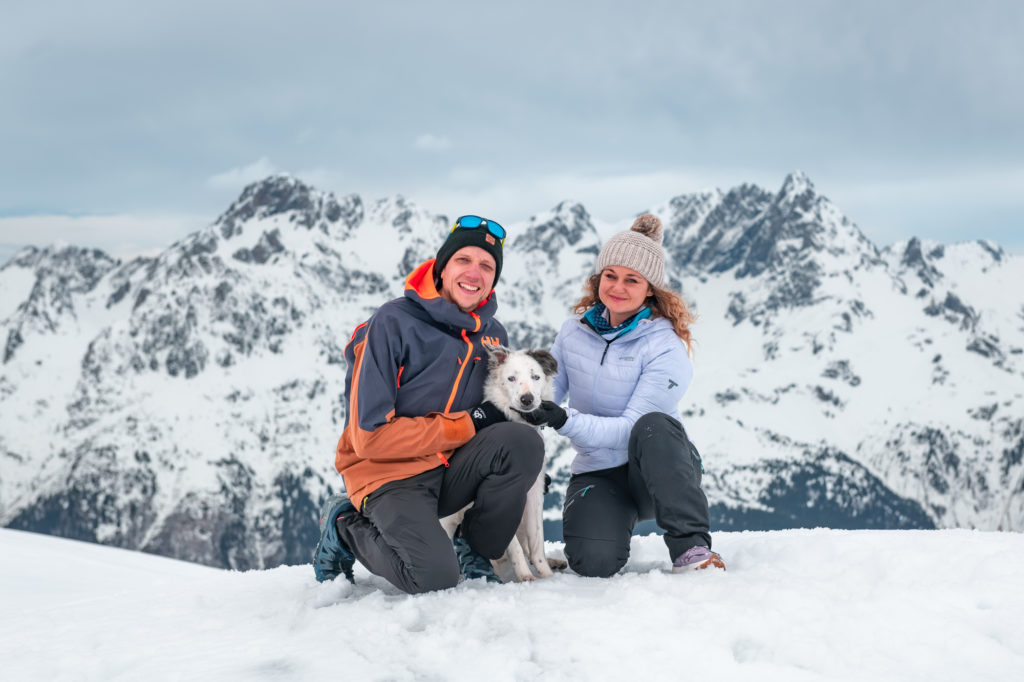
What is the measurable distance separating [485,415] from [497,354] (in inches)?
20.6

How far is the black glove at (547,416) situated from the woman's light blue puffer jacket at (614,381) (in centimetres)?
13

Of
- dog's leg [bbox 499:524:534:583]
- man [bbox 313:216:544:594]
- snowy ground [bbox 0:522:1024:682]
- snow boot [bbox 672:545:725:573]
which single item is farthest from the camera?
dog's leg [bbox 499:524:534:583]

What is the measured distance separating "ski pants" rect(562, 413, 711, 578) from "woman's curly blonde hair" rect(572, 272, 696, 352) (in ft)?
3.21

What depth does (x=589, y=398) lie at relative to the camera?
22.4ft

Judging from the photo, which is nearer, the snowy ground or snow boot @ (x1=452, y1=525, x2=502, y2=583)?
the snowy ground

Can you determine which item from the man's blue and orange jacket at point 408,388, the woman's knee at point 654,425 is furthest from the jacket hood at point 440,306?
the woman's knee at point 654,425

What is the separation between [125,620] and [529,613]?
305 cm

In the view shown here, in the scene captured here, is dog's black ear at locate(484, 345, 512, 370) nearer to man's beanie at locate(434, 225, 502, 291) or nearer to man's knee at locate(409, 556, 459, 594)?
man's beanie at locate(434, 225, 502, 291)

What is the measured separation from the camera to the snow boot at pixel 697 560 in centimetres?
Answer: 563

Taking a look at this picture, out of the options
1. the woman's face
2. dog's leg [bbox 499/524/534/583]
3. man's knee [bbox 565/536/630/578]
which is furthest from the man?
the woman's face

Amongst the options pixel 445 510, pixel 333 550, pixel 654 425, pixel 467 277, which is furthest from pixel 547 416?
pixel 333 550

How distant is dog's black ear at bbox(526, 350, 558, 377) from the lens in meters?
6.15

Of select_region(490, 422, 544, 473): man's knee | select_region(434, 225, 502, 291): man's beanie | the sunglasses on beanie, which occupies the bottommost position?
select_region(490, 422, 544, 473): man's knee

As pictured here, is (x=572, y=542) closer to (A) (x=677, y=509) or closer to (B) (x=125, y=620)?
(A) (x=677, y=509)
